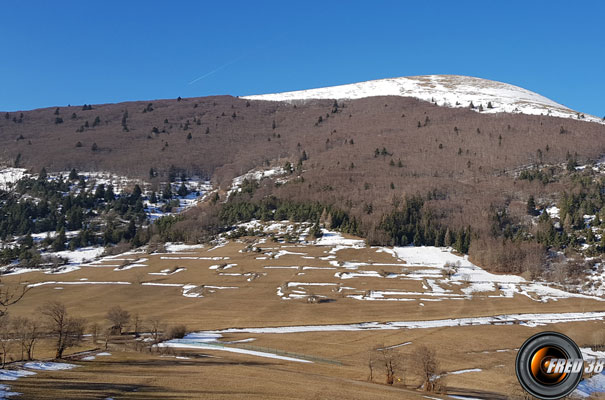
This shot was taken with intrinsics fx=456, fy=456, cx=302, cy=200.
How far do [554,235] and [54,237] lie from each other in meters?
191

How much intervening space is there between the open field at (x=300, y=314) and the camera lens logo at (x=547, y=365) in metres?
27.5

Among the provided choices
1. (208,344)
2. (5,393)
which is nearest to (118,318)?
(208,344)

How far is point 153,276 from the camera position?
451ft

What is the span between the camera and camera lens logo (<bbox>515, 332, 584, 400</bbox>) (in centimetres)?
1130

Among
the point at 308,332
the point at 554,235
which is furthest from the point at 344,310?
the point at 554,235

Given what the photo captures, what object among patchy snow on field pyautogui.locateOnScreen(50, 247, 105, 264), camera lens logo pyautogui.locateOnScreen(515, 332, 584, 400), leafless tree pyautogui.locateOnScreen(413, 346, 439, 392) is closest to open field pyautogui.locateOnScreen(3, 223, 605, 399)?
leafless tree pyautogui.locateOnScreen(413, 346, 439, 392)

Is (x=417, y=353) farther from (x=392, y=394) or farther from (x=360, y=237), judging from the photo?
(x=360, y=237)

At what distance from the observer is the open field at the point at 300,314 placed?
41312 millimetres

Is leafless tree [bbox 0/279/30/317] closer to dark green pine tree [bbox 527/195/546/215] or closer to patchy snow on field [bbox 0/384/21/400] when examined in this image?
patchy snow on field [bbox 0/384/21/400]

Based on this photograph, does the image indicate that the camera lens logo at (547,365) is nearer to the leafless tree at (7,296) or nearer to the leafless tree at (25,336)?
the leafless tree at (7,296)

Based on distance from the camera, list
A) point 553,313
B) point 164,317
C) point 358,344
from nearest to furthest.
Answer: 1. point 358,344
2. point 164,317
3. point 553,313

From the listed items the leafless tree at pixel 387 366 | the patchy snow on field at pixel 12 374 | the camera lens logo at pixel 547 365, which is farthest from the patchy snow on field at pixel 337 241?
the camera lens logo at pixel 547 365

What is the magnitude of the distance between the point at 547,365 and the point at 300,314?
89494 mm

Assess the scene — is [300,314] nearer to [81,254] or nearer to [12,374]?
[12,374]
